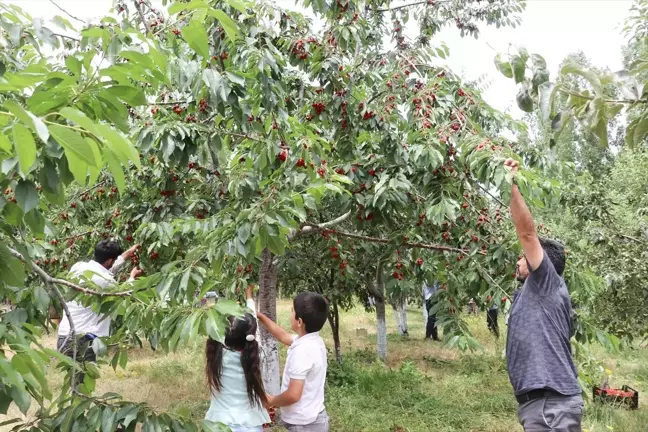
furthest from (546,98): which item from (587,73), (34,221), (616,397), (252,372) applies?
(616,397)

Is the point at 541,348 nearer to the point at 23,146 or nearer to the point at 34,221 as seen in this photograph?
the point at 34,221

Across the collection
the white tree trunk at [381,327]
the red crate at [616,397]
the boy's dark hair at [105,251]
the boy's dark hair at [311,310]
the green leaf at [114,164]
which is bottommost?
the red crate at [616,397]

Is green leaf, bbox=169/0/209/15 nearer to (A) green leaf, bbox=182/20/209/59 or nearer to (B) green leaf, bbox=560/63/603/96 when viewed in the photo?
(A) green leaf, bbox=182/20/209/59

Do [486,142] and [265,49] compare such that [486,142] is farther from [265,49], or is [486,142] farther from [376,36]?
[376,36]

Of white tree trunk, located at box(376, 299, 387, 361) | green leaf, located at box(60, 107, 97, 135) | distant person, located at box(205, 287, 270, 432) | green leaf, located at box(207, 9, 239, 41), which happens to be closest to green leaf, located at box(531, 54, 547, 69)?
green leaf, located at box(207, 9, 239, 41)

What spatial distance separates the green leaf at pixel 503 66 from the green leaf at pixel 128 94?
0.81 metres

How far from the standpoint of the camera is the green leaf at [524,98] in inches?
45.2

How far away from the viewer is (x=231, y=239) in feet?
8.98

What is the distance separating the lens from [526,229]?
2238 millimetres

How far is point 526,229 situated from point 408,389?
5.30 meters

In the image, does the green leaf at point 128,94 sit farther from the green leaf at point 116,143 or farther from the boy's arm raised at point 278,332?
the boy's arm raised at point 278,332

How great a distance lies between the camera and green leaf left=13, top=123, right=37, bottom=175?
82 cm

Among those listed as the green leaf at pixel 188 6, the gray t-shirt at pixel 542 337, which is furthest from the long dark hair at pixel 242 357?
the green leaf at pixel 188 6

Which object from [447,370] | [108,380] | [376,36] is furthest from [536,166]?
[108,380]
